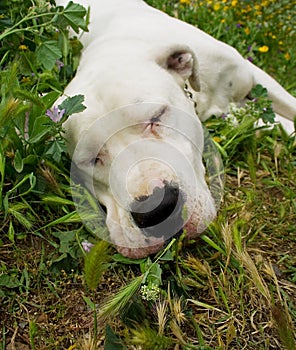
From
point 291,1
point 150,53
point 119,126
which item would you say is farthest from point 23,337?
point 291,1

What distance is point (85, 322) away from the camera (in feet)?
7.16

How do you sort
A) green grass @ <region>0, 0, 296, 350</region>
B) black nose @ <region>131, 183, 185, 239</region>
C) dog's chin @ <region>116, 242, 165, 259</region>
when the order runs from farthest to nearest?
dog's chin @ <region>116, 242, 165, 259</region> < black nose @ <region>131, 183, 185, 239</region> < green grass @ <region>0, 0, 296, 350</region>

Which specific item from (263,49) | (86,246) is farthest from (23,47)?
(263,49)

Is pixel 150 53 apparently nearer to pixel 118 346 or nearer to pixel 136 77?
pixel 136 77

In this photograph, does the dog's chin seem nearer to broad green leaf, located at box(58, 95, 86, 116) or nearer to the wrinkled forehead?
the wrinkled forehead

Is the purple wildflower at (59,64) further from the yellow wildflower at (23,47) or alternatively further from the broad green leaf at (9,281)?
the broad green leaf at (9,281)

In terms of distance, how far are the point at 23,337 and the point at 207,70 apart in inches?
79.7

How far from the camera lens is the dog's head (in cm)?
234

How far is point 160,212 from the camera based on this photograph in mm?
2275

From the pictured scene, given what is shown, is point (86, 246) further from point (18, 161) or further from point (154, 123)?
point (154, 123)

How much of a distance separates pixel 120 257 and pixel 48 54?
1263 millimetres

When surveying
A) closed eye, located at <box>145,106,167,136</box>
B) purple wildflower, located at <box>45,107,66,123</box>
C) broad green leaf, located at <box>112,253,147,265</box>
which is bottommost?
broad green leaf, located at <box>112,253,147,265</box>

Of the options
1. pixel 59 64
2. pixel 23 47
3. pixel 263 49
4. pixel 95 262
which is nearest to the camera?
pixel 95 262

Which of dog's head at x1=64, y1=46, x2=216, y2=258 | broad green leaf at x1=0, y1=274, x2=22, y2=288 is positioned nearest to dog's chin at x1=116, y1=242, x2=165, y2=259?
dog's head at x1=64, y1=46, x2=216, y2=258
